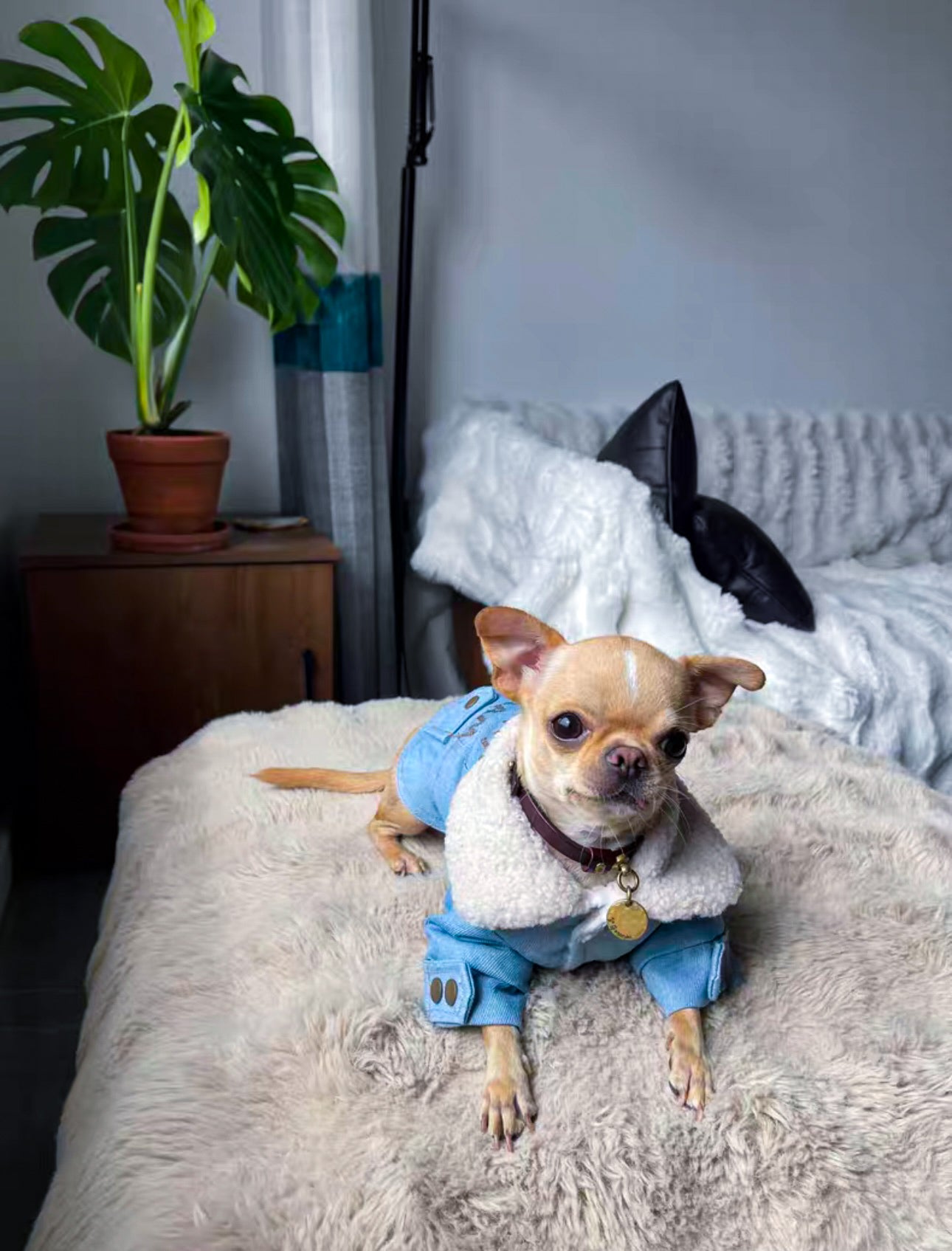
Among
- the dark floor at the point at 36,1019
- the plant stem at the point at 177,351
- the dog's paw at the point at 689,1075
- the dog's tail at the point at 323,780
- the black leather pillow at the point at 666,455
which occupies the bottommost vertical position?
the dark floor at the point at 36,1019

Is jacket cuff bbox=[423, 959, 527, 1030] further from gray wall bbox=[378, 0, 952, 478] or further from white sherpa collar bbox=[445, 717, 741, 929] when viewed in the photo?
gray wall bbox=[378, 0, 952, 478]

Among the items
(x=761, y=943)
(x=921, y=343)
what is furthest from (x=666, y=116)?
(x=761, y=943)

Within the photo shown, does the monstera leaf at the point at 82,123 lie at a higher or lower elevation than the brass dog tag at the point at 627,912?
higher

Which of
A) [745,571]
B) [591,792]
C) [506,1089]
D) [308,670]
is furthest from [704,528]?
[506,1089]

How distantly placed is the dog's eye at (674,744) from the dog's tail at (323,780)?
57cm

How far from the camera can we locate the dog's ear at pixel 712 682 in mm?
936

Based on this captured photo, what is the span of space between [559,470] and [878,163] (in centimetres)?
167

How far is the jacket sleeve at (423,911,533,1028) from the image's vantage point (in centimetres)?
93

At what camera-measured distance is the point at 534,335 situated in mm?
2895

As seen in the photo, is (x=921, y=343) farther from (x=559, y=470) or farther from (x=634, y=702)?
(x=634, y=702)

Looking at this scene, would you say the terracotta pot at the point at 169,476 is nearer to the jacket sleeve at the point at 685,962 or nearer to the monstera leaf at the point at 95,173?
the monstera leaf at the point at 95,173

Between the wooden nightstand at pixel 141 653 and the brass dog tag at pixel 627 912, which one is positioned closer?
the brass dog tag at pixel 627 912

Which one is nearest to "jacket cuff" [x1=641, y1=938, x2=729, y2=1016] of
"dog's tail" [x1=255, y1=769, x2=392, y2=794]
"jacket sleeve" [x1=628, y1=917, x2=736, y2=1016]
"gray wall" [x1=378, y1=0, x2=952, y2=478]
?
"jacket sleeve" [x1=628, y1=917, x2=736, y2=1016]

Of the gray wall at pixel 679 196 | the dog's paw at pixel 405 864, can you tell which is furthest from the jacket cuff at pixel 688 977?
the gray wall at pixel 679 196
